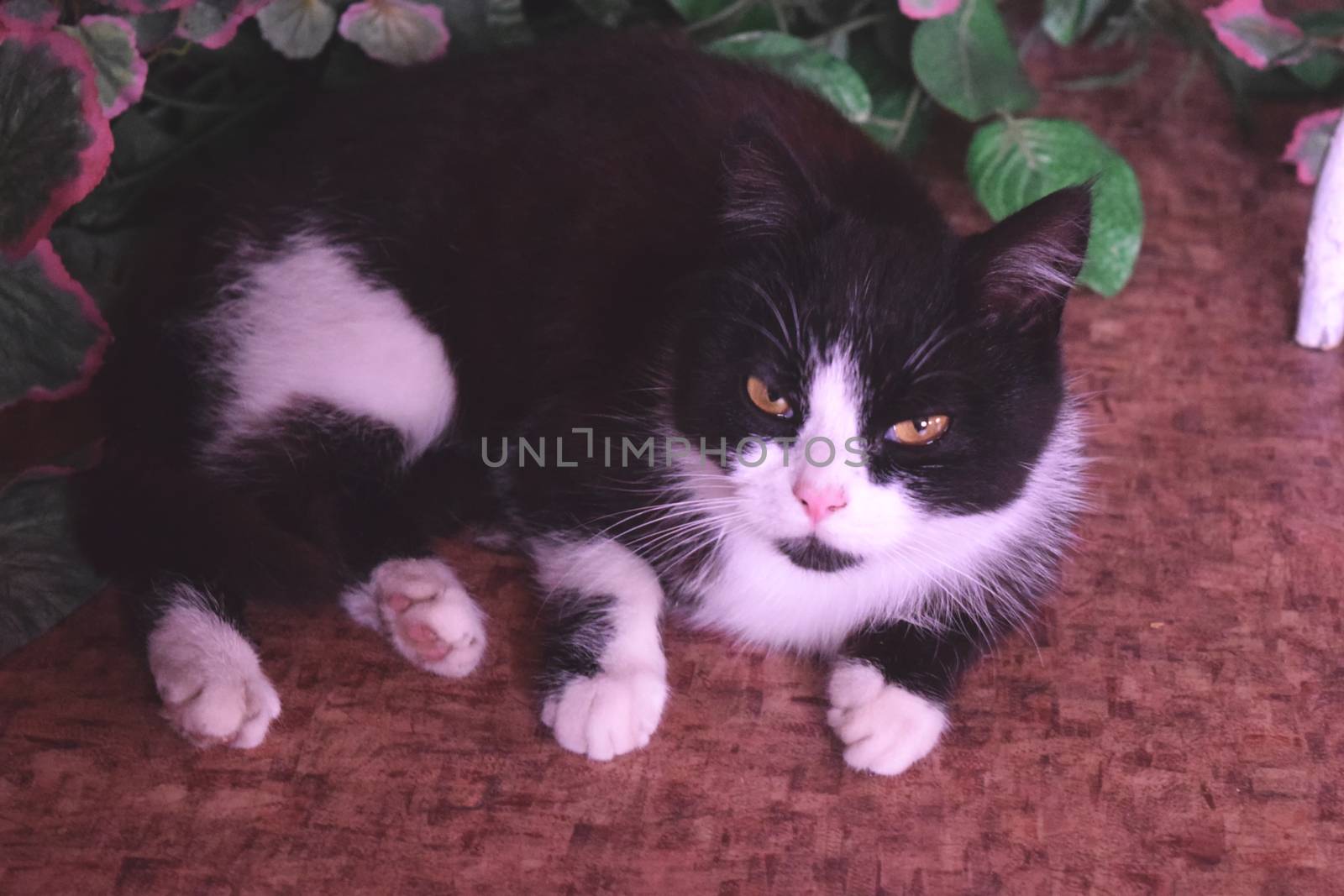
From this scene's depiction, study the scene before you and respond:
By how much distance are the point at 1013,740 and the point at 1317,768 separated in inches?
11.8

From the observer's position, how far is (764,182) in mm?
1190

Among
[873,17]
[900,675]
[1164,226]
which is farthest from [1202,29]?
[900,675]

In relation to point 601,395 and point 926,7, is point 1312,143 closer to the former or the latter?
point 926,7

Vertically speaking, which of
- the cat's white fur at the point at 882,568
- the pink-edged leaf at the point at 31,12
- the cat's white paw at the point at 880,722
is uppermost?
the pink-edged leaf at the point at 31,12

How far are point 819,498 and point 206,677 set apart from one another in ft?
2.16

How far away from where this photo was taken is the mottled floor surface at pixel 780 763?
1152mm

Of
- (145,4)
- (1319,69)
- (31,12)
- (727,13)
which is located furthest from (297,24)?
(1319,69)

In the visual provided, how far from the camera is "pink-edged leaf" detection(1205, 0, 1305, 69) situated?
181 centimetres

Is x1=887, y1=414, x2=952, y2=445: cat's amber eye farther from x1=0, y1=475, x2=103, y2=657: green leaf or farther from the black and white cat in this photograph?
x1=0, y1=475, x2=103, y2=657: green leaf

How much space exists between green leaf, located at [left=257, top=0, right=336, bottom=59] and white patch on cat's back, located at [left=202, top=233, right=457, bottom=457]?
33 centimetres

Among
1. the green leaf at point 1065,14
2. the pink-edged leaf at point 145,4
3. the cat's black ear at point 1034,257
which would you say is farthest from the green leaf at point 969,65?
the pink-edged leaf at point 145,4

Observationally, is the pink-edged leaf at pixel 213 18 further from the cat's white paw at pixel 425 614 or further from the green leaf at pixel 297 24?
the cat's white paw at pixel 425 614

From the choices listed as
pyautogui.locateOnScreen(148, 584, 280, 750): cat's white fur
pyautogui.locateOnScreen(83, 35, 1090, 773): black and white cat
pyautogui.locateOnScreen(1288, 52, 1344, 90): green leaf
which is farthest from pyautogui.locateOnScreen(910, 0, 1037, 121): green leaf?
pyautogui.locateOnScreen(148, 584, 280, 750): cat's white fur

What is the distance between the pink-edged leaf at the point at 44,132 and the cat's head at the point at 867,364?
0.66 m
